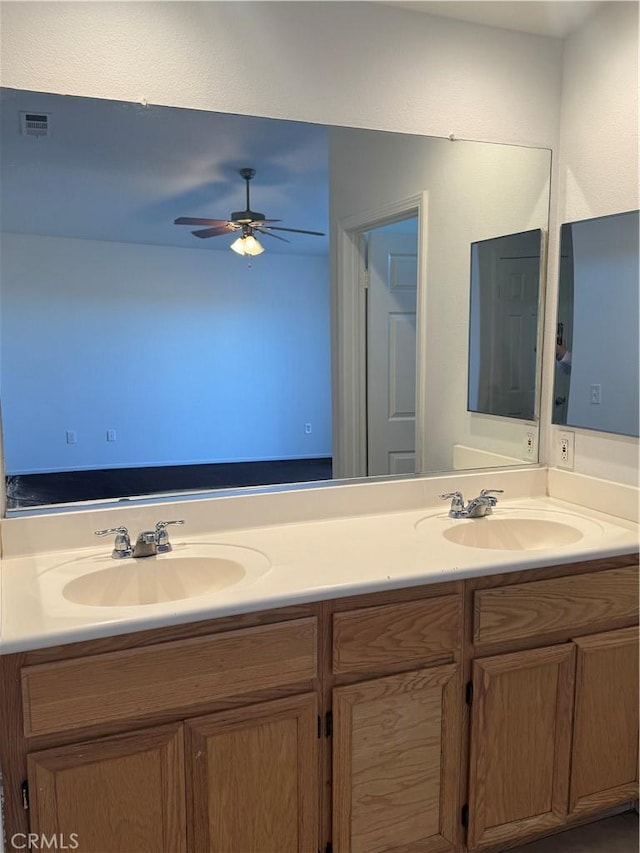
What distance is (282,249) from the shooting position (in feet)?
6.10

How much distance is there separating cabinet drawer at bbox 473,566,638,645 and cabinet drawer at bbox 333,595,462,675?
83 millimetres

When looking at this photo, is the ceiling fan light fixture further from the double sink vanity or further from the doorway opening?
the double sink vanity

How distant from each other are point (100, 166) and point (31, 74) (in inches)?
9.6

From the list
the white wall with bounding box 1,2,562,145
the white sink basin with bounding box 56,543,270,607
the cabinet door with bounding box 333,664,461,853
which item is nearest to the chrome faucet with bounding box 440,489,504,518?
the cabinet door with bounding box 333,664,461,853

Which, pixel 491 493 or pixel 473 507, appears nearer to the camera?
Result: pixel 473 507

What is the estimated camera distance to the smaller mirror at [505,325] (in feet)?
7.18

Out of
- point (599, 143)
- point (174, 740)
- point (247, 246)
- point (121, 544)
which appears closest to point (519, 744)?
point (174, 740)

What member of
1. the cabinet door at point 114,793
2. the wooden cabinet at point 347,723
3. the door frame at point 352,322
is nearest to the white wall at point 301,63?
the door frame at point 352,322

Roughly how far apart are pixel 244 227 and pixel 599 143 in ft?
3.73

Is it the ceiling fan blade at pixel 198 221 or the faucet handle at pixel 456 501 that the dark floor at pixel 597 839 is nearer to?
the faucet handle at pixel 456 501

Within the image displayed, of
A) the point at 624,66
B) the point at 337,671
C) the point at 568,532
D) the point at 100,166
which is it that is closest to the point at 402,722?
the point at 337,671

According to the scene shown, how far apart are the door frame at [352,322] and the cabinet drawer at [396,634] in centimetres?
58

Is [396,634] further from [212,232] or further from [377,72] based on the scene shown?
[377,72]

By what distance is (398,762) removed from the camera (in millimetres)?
1521
